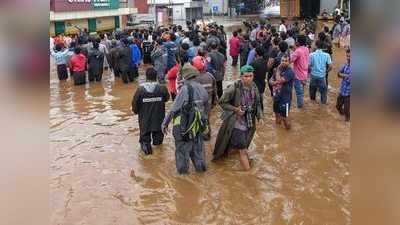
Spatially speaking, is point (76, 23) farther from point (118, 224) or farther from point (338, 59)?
point (118, 224)

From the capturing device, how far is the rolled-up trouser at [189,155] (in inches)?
241

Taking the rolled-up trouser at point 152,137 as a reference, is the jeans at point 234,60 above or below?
above

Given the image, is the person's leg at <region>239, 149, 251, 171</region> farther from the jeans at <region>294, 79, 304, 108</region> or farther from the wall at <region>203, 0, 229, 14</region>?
the wall at <region>203, 0, 229, 14</region>

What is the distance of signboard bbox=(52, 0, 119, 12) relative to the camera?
28125 millimetres

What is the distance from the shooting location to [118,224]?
16.0ft

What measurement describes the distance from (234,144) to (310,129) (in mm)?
2561

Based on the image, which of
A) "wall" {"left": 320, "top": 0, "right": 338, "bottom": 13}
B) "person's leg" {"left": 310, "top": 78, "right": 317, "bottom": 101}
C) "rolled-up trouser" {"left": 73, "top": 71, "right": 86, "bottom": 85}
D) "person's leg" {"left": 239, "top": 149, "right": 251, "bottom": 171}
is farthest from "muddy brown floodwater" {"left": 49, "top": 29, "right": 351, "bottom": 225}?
"wall" {"left": 320, "top": 0, "right": 338, "bottom": 13}

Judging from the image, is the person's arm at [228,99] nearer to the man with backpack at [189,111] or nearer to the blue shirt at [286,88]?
the man with backpack at [189,111]

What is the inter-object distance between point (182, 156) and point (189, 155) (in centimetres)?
14

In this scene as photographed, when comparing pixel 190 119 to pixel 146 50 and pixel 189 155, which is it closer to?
pixel 189 155

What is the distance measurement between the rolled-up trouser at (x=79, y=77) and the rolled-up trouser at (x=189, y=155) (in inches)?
299

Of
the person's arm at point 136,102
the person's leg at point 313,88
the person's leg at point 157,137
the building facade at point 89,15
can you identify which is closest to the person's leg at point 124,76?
the person's leg at point 313,88

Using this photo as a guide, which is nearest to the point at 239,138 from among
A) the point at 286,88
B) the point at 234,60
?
the point at 286,88

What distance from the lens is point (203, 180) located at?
607 cm
